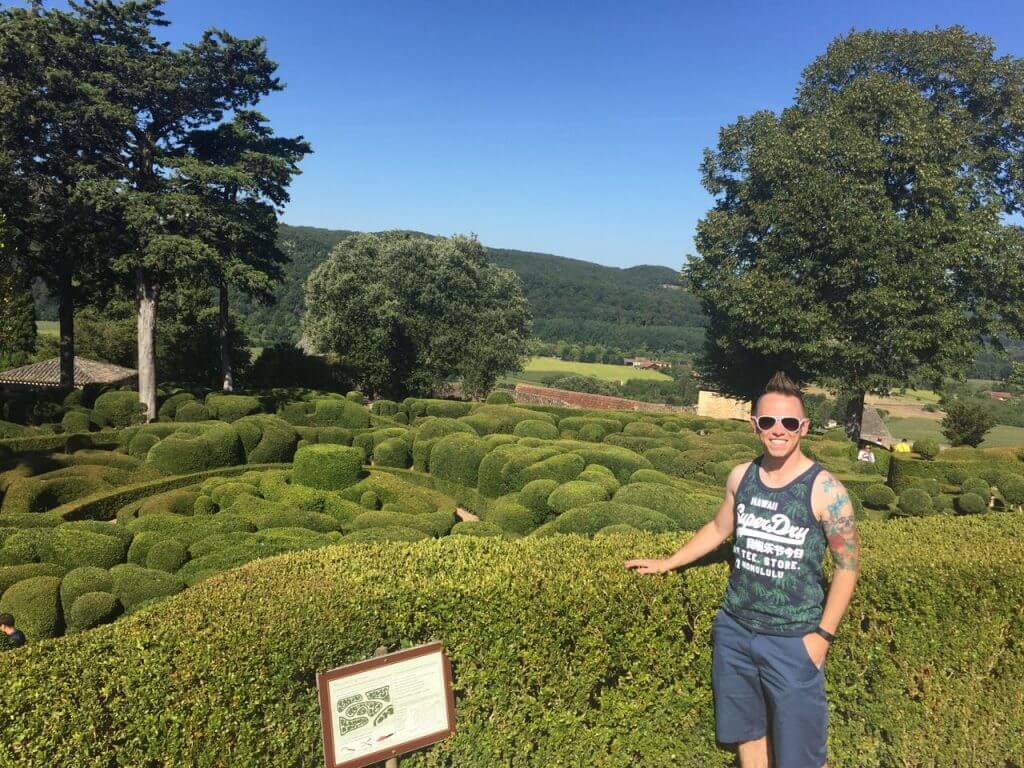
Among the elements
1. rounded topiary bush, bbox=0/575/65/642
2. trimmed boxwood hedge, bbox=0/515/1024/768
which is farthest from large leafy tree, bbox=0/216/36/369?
trimmed boxwood hedge, bbox=0/515/1024/768

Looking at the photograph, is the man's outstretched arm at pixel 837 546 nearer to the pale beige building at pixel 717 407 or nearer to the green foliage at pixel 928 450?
the green foliage at pixel 928 450

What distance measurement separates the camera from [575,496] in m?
10.8

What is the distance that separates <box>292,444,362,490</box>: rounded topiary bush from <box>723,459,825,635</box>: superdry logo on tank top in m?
11.2

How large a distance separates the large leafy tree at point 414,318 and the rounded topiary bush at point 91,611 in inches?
995

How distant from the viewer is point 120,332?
118 feet

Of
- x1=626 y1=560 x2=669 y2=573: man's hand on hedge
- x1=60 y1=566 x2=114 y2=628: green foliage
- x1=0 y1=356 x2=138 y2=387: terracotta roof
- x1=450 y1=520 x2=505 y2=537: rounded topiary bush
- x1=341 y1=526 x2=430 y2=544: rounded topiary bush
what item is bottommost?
x1=60 y1=566 x2=114 y2=628: green foliage

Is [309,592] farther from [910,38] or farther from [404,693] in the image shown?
[910,38]

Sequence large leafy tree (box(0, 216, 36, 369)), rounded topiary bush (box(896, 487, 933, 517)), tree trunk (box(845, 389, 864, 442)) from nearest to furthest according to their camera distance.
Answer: rounded topiary bush (box(896, 487, 933, 517)) < large leafy tree (box(0, 216, 36, 369)) < tree trunk (box(845, 389, 864, 442))

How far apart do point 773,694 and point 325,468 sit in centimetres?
1144

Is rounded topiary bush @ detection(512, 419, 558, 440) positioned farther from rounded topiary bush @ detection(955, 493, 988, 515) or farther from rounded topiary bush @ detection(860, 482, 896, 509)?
rounded topiary bush @ detection(955, 493, 988, 515)

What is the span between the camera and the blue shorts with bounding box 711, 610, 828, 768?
3.52 metres

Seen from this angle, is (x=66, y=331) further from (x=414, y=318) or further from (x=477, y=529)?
(x=477, y=529)

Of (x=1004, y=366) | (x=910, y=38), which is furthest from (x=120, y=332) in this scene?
(x=1004, y=366)

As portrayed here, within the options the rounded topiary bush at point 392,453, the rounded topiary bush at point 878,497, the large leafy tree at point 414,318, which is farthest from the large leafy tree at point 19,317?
the rounded topiary bush at point 878,497
